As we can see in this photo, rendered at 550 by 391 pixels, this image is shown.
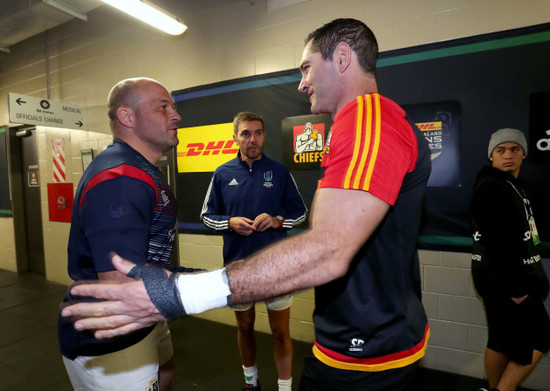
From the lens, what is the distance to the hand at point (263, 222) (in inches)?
85.1

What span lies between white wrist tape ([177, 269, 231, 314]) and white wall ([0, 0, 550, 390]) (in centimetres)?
221

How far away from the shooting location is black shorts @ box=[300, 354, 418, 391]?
3.13 feet

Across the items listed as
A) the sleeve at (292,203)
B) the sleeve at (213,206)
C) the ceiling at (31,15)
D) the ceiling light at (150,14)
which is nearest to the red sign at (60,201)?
the ceiling at (31,15)

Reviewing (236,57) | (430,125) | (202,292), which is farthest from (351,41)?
(236,57)

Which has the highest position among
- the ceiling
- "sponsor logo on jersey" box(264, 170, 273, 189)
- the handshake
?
the ceiling

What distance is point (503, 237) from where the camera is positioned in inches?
70.2

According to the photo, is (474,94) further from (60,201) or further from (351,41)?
(60,201)

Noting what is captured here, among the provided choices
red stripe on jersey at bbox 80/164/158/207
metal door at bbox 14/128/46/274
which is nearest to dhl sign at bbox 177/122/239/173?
red stripe on jersey at bbox 80/164/158/207

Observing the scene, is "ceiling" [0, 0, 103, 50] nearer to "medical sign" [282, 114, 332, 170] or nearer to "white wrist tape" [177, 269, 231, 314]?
"medical sign" [282, 114, 332, 170]

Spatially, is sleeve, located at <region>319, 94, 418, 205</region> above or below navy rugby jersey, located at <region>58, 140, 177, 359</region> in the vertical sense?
above

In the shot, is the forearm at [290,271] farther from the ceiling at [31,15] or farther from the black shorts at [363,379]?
the ceiling at [31,15]

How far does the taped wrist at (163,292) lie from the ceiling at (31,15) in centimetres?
399

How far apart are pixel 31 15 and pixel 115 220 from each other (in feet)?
14.7

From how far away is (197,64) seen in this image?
3396 millimetres
